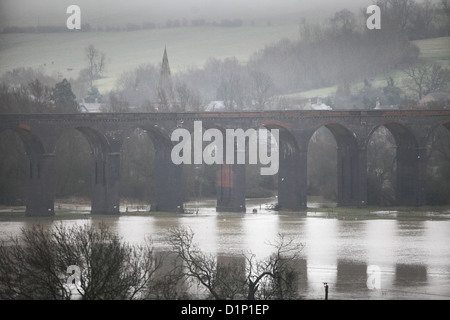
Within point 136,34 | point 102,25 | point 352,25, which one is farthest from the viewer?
point 352,25

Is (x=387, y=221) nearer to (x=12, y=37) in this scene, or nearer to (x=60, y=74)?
(x=12, y=37)

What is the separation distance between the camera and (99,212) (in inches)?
3275

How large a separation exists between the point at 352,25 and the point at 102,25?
70.1 meters

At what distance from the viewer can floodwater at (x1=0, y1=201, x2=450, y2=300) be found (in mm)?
47172

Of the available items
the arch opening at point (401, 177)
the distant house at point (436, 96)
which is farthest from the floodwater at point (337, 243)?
the distant house at point (436, 96)

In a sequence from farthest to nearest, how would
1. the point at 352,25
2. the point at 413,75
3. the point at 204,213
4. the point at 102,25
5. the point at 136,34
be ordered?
the point at 352,25
the point at 413,75
the point at 136,34
the point at 102,25
the point at 204,213

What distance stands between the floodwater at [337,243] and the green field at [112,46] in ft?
131

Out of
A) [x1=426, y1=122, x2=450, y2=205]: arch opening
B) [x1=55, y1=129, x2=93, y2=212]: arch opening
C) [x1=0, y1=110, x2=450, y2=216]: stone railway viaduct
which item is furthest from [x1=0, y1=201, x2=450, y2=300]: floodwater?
[x1=426, y1=122, x2=450, y2=205]: arch opening

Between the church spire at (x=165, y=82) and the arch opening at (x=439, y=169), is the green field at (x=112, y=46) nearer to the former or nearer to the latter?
the church spire at (x=165, y=82)

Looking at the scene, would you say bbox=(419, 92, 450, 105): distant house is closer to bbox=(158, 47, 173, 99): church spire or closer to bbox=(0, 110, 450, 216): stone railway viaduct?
bbox=(158, 47, 173, 99): church spire

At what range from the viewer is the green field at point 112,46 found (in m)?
123

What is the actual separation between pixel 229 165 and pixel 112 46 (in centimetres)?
7597

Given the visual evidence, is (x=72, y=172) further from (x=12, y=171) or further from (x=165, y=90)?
(x=165, y=90)
